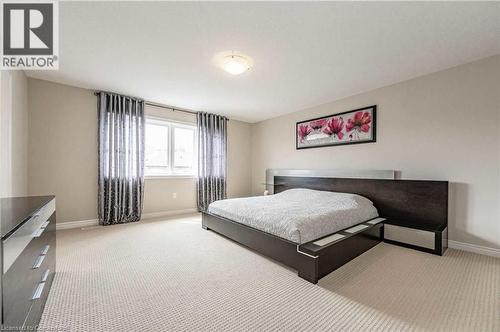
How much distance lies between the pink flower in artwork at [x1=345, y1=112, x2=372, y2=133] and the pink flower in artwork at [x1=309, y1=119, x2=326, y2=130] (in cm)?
50

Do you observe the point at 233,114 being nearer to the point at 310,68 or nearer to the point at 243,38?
the point at 310,68

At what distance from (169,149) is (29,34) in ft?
8.89

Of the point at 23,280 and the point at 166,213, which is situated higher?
the point at 23,280

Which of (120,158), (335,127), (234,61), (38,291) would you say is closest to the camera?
(38,291)

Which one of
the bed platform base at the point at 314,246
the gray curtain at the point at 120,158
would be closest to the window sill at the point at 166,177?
the gray curtain at the point at 120,158

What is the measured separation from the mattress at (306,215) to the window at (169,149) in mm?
1759

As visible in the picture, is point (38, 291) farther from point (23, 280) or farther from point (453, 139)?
point (453, 139)

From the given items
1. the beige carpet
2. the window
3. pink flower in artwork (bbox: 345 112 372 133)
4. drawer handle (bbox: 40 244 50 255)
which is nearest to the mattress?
the beige carpet

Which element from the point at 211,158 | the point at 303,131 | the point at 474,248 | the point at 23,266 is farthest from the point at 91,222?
the point at 474,248

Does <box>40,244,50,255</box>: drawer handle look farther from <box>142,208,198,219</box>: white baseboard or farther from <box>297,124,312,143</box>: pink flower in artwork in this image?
<box>297,124,312,143</box>: pink flower in artwork

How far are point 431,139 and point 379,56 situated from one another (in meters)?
1.43

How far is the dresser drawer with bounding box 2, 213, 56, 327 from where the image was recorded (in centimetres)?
87

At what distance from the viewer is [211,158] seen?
196 inches

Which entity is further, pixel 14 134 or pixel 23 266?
pixel 14 134
